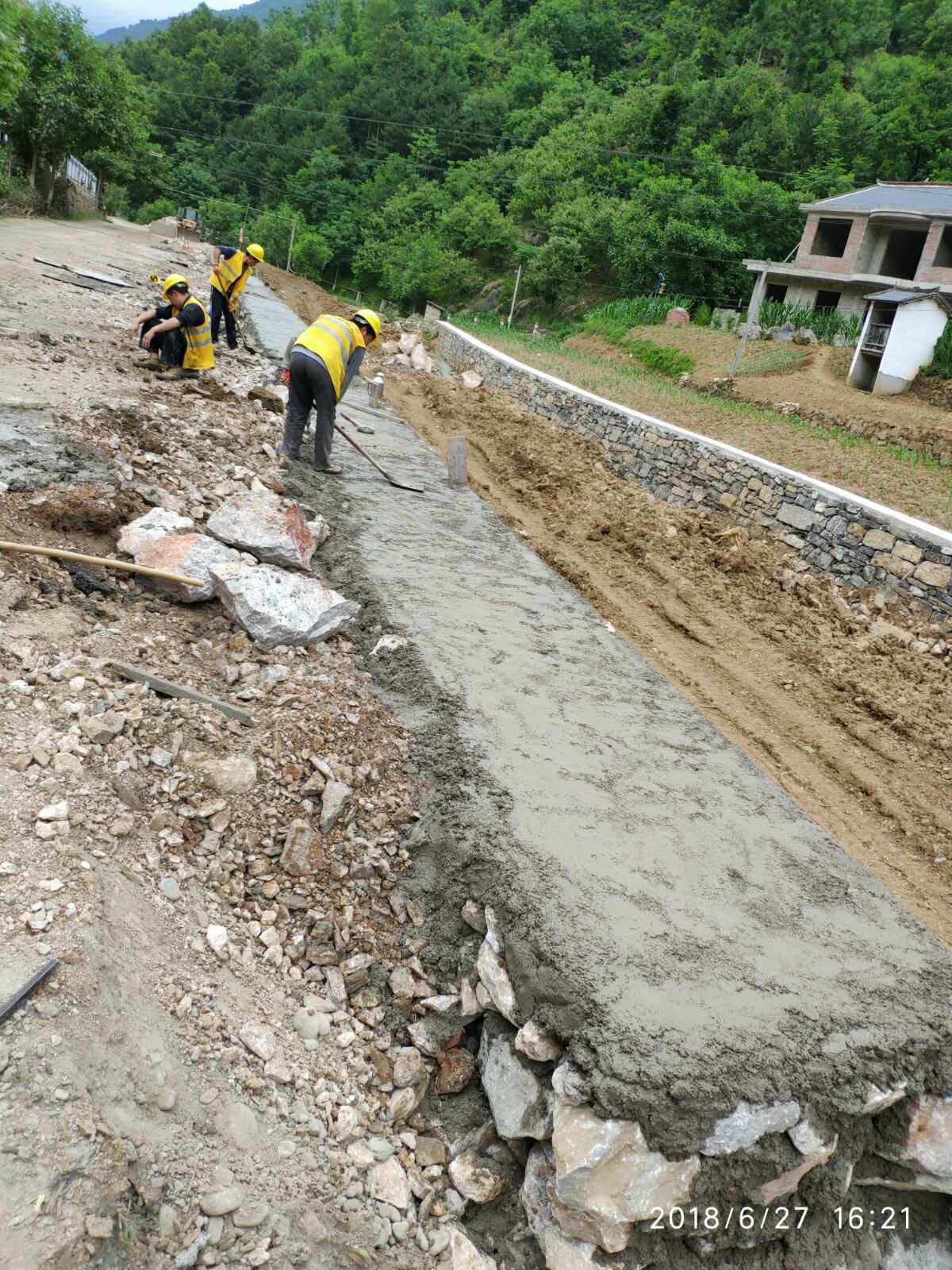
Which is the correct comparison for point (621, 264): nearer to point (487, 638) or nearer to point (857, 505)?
point (857, 505)

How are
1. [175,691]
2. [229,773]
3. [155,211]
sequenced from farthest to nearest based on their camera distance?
[155,211], [175,691], [229,773]

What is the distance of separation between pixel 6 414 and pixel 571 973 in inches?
223

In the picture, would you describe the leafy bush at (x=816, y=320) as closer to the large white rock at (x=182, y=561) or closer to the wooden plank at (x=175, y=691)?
the large white rock at (x=182, y=561)

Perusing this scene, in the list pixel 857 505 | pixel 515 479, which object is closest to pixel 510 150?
pixel 515 479

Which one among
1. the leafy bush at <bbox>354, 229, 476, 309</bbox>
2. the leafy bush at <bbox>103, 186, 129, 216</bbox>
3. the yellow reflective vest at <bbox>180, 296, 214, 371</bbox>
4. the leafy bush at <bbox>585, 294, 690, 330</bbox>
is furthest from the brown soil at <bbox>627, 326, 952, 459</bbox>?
the leafy bush at <bbox>103, 186, 129, 216</bbox>

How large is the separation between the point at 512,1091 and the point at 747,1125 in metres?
0.79

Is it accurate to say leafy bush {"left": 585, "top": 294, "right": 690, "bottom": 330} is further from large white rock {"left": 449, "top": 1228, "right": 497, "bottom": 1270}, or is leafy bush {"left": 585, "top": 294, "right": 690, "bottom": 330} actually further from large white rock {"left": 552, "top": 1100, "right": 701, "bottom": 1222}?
large white rock {"left": 449, "top": 1228, "right": 497, "bottom": 1270}

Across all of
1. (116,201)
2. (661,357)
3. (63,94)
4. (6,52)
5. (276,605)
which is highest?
(63,94)

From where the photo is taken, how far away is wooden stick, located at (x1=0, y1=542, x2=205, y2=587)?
4336 millimetres

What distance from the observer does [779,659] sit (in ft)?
22.9

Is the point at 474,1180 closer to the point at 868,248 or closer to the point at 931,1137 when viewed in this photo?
the point at 931,1137

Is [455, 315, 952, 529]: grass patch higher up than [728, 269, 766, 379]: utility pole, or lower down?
lower down

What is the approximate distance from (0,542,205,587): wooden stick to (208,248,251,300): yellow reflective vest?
24.6ft

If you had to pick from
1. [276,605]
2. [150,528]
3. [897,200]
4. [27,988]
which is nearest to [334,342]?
[150,528]
